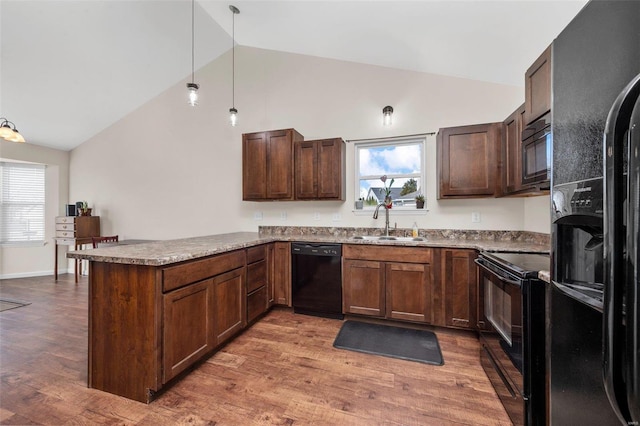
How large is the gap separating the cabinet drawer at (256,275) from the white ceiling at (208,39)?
2.66 m

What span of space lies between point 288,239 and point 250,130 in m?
1.85

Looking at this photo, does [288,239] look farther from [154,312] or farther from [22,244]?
[22,244]

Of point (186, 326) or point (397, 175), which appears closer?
point (186, 326)

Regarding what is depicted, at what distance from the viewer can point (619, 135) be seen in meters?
0.52

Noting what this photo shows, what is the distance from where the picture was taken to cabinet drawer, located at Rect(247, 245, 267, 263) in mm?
2624

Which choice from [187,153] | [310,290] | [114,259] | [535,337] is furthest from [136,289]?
[187,153]

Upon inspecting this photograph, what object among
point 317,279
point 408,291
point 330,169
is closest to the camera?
point 408,291

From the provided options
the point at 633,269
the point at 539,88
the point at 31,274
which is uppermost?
the point at 539,88

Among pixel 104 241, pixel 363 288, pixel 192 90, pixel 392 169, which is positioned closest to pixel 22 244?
pixel 104 241

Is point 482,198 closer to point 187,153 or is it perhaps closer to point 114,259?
point 114,259

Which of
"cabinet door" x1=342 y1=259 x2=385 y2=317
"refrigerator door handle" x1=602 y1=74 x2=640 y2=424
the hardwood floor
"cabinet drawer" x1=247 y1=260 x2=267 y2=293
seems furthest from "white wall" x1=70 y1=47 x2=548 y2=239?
"refrigerator door handle" x1=602 y1=74 x2=640 y2=424

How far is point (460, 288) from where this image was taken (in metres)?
2.47

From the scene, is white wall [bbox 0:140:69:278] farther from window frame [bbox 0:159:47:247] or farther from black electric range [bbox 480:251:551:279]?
black electric range [bbox 480:251:551:279]

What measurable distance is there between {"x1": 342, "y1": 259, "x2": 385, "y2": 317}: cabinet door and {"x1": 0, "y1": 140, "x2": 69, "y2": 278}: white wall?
5574mm
